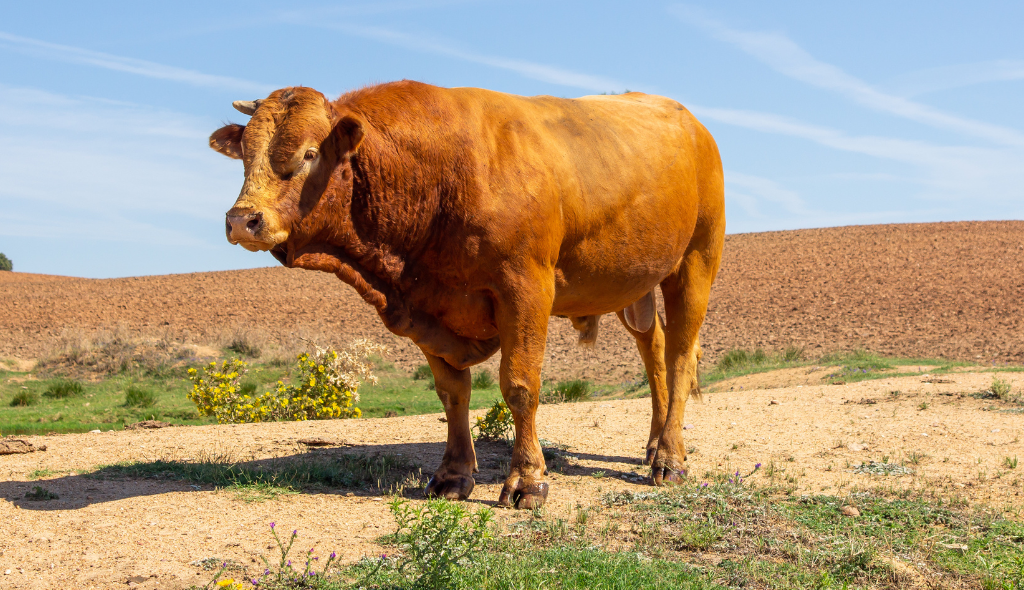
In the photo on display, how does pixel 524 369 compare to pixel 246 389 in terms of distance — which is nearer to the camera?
pixel 524 369

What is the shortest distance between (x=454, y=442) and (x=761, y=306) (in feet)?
77.8

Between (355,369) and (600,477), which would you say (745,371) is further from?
(600,477)

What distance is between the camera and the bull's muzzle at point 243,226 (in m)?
4.64

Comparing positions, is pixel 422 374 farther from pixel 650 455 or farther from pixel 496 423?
pixel 650 455

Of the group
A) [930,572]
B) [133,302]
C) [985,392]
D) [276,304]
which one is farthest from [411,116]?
[133,302]

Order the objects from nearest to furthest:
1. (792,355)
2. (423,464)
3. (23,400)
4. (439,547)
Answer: (439,547) → (423,464) → (23,400) → (792,355)

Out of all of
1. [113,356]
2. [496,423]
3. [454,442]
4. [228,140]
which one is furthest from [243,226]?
[113,356]

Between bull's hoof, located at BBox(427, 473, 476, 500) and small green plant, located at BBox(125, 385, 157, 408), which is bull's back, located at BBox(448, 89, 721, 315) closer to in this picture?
bull's hoof, located at BBox(427, 473, 476, 500)

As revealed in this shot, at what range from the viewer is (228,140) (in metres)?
5.39

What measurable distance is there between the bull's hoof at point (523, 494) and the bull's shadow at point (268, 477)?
1.00 feet

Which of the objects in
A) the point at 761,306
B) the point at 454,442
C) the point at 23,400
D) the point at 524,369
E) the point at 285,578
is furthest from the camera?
the point at 761,306

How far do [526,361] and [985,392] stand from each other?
7.07m

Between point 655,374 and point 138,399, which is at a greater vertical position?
point 655,374

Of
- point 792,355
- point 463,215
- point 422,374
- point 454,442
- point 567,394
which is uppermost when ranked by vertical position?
point 463,215
